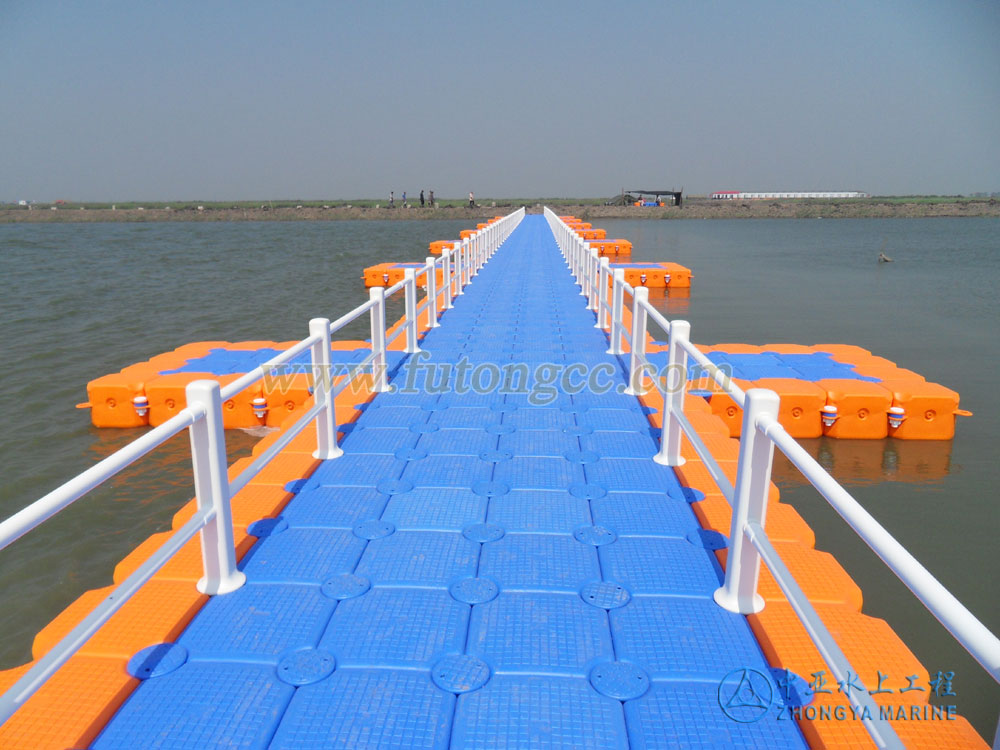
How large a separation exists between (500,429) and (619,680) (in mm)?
3386

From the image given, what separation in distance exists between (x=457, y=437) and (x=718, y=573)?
2879 millimetres

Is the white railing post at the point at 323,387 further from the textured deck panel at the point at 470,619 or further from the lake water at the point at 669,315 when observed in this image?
the lake water at the point at 669,315

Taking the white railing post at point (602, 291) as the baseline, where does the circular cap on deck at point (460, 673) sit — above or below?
below

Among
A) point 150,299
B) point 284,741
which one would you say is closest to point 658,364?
point 284,741

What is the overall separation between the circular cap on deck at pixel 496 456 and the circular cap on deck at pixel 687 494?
143 cm

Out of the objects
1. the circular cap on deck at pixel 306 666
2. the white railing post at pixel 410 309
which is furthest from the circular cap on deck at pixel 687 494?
the white railing post at pixel 410 309

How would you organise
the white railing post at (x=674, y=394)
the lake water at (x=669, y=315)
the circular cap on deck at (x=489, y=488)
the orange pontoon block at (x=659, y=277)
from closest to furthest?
1. the circular cap on deck at (x=489, y=488)
2. the white railing post at (x=674, y=394)
3. the lake water at (x=669, y=315)
4. the orange pontoon block at (x=659, y=277)

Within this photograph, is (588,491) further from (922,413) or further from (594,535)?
(922,413)

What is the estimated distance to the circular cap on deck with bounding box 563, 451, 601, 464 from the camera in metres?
5.46

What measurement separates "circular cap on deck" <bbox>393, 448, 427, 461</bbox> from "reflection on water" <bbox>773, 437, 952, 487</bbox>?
5.58 m

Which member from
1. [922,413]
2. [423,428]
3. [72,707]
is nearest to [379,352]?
[423,428]

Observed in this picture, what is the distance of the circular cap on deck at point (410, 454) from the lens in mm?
5543

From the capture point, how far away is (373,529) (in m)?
4.35

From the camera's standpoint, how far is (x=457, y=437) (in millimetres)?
6039
